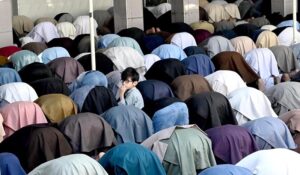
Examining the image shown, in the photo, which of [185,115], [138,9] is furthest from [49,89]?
[138,9]

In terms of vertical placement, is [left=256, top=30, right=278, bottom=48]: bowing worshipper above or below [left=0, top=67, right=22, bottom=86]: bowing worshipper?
above

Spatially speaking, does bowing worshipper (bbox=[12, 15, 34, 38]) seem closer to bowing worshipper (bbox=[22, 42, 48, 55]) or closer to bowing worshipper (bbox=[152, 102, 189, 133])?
bowing worshipper (bbox=[22, 42, 48, 55])

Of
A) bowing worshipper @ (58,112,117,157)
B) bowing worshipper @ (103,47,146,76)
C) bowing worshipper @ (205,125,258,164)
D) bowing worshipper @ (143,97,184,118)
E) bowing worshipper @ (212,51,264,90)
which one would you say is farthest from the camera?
bowing worshipper @ (103,47,146,76)

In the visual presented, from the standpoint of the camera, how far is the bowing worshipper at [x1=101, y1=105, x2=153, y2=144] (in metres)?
8.81

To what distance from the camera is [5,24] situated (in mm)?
14844

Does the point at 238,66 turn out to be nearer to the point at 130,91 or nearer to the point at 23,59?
the point at 130,91

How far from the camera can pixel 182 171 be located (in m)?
7.57

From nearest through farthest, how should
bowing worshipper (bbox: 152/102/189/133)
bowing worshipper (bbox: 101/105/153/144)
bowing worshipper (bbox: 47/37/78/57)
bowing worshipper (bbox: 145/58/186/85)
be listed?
1. bowing worshipper (bbox: 101/105/153/144)
2. bowing worshipper (bbox: 152/102/189/133)
3. bowing worshipper (bbox: 145/58/186/85)
4. bowing worshipper (bbox: 47/37/78/57)

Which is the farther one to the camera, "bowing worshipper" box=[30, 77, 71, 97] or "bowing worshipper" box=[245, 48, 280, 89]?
"bowing worshipper" box=[245, 48, 280, 89]

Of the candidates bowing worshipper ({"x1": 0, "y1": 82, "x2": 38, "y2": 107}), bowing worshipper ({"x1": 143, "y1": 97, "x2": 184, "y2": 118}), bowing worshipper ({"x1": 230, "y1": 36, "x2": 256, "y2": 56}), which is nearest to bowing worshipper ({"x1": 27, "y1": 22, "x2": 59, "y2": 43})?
bowing worshipper ({"x1": 230, "y1": 36, "x2": 256, "y2": 56})

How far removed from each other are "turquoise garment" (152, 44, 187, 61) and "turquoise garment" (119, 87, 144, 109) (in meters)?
3.32

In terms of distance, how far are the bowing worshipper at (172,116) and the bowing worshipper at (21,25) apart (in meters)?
8.68

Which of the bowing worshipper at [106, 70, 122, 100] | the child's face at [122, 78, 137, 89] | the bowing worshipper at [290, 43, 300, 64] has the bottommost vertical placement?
the bowing worshipper at [106, 70, 122, 100]

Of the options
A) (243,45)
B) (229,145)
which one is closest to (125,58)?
(243,45)
